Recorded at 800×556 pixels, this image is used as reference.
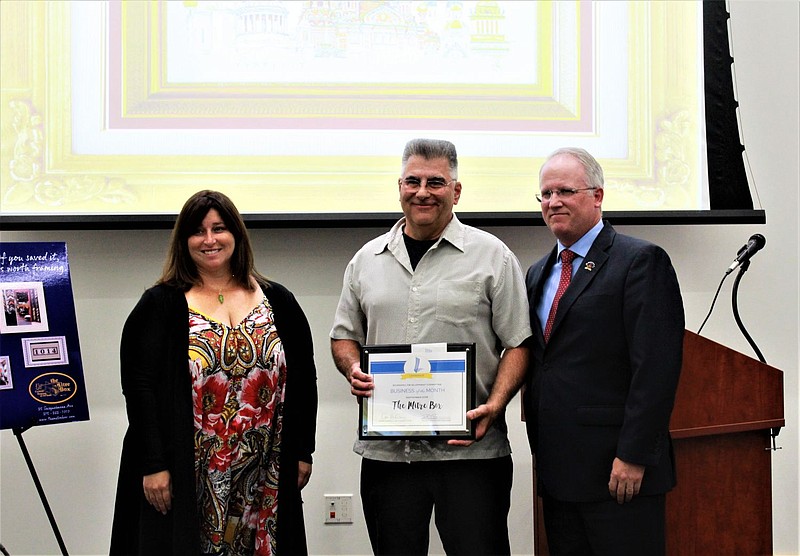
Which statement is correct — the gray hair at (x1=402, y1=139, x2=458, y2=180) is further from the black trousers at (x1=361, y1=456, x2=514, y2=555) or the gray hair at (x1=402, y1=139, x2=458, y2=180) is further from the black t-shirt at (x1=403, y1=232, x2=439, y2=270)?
the black trousers at (x1=361, y1=456, x2=514, y2=555)

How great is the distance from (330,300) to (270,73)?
0.94 m

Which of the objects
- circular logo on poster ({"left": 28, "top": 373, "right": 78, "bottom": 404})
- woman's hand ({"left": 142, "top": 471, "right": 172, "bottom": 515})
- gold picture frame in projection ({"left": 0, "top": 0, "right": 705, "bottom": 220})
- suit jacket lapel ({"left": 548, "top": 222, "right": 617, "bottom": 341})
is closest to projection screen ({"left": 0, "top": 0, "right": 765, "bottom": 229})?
gold picture frame in projection ({"left": 0, "top": 0, "right": 705, "bottom": 220})

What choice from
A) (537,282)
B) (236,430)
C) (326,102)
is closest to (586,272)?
(537,282)

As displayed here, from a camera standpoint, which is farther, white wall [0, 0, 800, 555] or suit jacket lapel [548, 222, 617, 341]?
white wall [0, 0, 800, 555]

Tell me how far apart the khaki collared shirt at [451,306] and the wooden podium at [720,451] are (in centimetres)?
63

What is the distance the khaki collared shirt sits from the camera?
2.04m

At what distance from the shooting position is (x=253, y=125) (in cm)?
302

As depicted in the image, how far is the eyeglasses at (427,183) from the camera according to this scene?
6.78 feet

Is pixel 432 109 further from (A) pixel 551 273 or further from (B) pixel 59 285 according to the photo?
(B) pixel 59 285

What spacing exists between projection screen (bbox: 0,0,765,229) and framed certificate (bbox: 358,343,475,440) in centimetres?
109

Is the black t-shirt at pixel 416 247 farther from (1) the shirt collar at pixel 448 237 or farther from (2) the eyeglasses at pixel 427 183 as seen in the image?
(2) the eyeglasses at pixel 427 183

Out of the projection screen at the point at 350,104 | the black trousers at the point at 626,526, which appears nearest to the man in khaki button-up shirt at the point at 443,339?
the black trousers at the point at 626,526

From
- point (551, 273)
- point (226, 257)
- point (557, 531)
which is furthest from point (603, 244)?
point (226, 257)

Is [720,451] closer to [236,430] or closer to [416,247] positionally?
[416,247]
